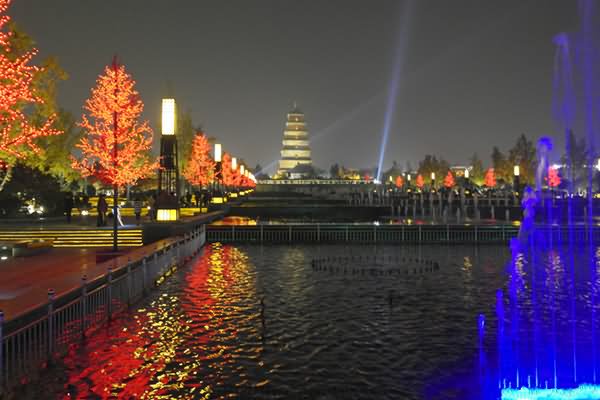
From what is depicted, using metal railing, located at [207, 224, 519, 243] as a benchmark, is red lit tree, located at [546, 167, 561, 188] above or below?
above

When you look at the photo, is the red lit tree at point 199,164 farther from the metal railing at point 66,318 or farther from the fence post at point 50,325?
the fence post at point 50,325

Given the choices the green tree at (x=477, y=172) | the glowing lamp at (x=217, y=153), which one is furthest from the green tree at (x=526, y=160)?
the glowing lamp at (x=217, y=153)

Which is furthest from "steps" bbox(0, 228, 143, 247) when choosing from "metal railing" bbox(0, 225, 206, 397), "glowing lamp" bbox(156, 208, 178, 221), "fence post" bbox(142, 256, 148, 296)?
"fence post" bbox(142, 256, 148, 296)

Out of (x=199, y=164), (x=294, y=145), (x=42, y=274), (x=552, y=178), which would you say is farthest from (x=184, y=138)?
(x=294, y=145)

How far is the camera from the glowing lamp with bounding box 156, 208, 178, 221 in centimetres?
3097

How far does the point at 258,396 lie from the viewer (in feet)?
29.4

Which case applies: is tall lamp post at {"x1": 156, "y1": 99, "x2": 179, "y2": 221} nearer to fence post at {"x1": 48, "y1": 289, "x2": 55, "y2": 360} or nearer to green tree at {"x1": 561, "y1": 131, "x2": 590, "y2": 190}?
fence post at {"x1": 48, "y1": 289, "x2": 55, "y2": 360}

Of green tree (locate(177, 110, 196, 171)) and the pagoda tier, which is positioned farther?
the pagoda tier

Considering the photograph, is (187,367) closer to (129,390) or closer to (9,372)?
(129,390)

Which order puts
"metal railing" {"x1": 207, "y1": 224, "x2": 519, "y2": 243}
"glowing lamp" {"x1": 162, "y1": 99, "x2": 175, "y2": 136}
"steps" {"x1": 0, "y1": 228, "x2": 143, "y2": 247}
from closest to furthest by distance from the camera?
"steps" {"x1": 0, "y1": 228, "x2": 143, "y2": 247} < "glowing lamp" {"x1": 162, "y1": 99, "x2": 175, "y2": 136} < "metal railing" {"x1": 207, "y1": 224, "x2": 519, "y2": 243}

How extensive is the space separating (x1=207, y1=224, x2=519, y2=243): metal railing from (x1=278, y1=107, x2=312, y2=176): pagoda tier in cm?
14448

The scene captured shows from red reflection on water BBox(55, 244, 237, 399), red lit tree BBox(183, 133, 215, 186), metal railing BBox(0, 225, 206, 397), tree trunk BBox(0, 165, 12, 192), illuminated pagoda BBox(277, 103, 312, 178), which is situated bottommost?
red reflection on water BBox(55, 244, 237, 399)

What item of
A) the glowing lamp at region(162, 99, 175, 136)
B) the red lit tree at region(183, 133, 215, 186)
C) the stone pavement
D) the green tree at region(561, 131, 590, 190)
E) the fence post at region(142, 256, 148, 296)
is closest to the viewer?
the stone pavement

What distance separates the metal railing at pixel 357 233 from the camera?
31.3 meters
